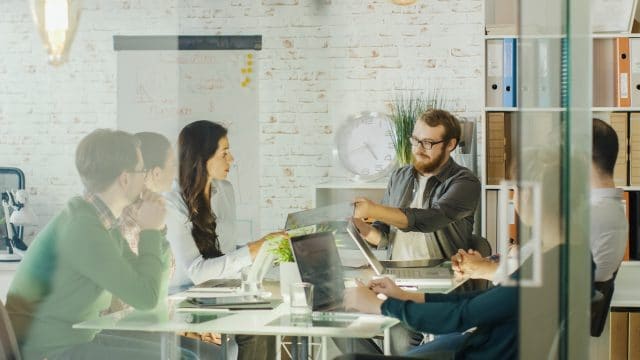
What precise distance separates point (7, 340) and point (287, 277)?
45 cm

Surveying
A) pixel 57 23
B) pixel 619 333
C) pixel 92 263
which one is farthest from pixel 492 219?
pixel 619 333

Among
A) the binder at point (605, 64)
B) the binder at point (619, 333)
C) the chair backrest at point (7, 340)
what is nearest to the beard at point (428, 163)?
the chair backrest at point (7, 340)

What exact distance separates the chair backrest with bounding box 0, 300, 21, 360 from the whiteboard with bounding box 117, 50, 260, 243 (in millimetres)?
350

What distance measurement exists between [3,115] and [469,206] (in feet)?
2.57

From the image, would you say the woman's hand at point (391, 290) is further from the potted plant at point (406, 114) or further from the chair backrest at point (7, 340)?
the chair backrest at point (7, 340)

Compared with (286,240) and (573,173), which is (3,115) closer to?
(286,240)

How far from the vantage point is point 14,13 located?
4.02 feet

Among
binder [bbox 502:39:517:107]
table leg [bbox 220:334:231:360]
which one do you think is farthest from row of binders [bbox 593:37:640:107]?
table leg [bbox 220:334:231:360]

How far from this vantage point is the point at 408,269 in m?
1.39

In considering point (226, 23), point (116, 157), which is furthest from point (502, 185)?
point (116, 157)

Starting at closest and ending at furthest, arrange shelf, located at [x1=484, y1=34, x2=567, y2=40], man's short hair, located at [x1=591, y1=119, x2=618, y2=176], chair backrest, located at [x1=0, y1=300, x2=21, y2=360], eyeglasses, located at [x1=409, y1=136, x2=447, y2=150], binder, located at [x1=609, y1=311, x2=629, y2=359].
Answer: shelf, located at [x1=484, y1=34, x2=567, y2=40], chair backrest, located at [x1=0, y1=300, x2=21, y2=360], eyeglasses, located at [x1=409, y1=136, x2=447, y2=150], man's short hair, located at [x1=591, y1=119, x2=618, y2=176], binder, located at [x1=609, y1=311, x2=629, y2=359]

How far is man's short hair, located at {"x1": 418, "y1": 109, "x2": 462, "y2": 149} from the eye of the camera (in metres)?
1.32

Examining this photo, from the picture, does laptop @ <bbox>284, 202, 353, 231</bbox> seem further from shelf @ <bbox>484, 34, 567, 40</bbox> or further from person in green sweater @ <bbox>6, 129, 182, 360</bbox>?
shelf @ <bbox>484, 34, 567, 40</bbox>

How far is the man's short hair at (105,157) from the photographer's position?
1.22 meters
